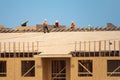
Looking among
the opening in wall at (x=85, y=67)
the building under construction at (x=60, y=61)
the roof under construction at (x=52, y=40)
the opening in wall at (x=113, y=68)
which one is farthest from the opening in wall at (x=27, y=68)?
the opening in wall at (x=113, y=68)

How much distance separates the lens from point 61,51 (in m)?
30.5

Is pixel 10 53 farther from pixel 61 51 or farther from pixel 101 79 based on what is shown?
pixel 101 79

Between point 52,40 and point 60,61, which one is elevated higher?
point 52,40

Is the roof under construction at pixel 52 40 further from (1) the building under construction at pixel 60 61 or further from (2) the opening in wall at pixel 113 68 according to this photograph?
(2) the opening in wall at pixel 113 68

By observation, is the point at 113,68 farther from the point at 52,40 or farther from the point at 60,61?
the point at 52,40

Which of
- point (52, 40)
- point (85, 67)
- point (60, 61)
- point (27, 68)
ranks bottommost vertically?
point (27, 68)

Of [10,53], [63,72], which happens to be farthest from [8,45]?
[63,72]

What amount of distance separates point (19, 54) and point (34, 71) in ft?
5.35

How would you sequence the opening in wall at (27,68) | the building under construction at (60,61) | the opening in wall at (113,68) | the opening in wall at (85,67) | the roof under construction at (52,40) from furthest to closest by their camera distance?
the roof under construction at (52,40) < the opening in wall at (27,68) < the opening in wall at (85,67) < the building under construction at (60,61) < the opening in wall at (113,68)

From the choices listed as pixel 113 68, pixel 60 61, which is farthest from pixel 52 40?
pixel 113 68

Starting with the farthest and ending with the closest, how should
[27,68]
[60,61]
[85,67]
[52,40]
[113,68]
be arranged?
1. [52,40]
2. [60,61]
3. [27,68]
4. [85,67]
5. [113,68]

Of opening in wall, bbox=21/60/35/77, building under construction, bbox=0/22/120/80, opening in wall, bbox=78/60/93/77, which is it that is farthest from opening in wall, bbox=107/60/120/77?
opening in wall, bbox=21/60/35/77

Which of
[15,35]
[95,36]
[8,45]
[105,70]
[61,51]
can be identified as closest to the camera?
[105,70]

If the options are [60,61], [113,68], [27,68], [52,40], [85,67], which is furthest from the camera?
[52,40]
